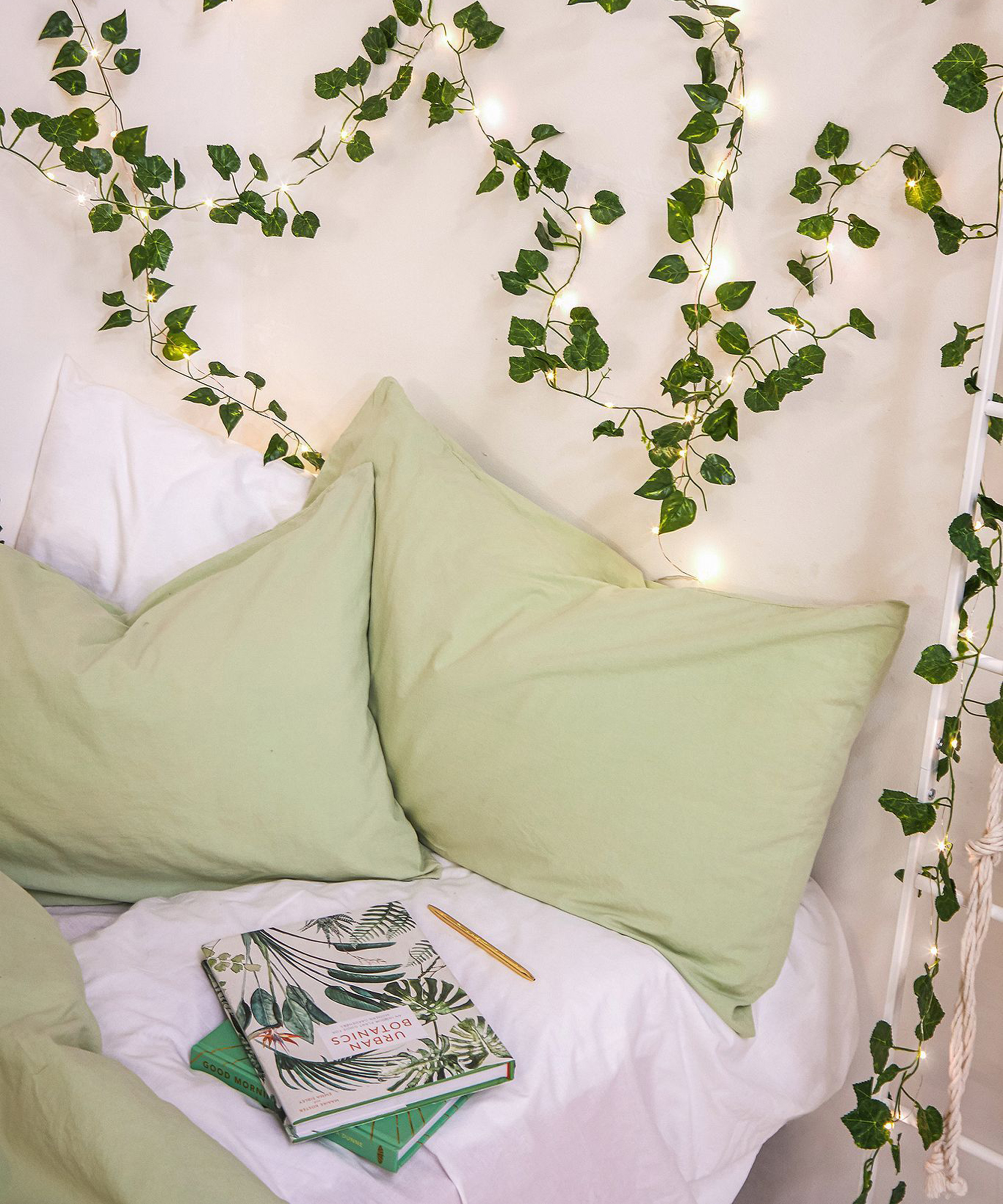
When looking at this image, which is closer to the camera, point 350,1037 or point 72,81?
point 350,1037

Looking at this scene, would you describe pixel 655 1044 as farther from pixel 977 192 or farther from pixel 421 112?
pixel 421 112

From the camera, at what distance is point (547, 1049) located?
1013 mm

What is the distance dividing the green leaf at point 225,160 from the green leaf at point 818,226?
3.00 ft

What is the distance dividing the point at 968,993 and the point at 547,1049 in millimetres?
470

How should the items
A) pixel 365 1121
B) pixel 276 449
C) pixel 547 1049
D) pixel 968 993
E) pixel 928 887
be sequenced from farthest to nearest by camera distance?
1. pixel 276 449
2. pixel 928 887
3. pixel 968 993
4. pixel 547 1049
5. pixel 365 1121

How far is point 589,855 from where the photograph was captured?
1.19 m

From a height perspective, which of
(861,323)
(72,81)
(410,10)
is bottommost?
(861,323)

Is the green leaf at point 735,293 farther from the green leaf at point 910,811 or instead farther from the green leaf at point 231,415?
the green leaf at point 231,415

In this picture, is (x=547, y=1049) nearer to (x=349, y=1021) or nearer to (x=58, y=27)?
(x=349, y=1021)

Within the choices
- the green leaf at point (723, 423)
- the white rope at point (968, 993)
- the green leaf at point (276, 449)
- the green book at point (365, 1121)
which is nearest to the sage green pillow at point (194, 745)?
the green book at point (365, 1121)

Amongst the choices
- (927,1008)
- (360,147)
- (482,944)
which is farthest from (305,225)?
(927,1008)

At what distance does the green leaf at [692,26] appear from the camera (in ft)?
3.89

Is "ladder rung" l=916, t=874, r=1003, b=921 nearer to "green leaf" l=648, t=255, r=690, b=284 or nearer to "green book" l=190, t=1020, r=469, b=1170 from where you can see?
"green book" l=190, t=1020, r=469, b=1170

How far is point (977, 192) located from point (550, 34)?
0.61m
